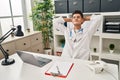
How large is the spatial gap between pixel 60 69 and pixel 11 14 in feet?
7.72

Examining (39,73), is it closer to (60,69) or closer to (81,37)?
(60,69)

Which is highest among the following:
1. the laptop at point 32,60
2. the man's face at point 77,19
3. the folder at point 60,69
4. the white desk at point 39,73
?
the man's face at point 77,19

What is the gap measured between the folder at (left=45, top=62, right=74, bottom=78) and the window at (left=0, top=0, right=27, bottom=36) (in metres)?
1.73

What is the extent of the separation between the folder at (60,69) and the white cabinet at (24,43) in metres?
1.03

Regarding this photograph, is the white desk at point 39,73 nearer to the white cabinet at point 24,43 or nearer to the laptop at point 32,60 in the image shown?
the laptop at point 32,60

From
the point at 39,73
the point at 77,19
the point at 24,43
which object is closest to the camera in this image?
the point at 39,73

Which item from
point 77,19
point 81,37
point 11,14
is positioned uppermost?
point 11,14

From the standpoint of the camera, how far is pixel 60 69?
1.26 m

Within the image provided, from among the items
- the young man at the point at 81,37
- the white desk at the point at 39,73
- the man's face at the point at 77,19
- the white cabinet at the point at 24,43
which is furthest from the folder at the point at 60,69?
the white cabinet at the point at 24,43

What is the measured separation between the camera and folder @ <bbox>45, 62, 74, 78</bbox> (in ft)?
3.85

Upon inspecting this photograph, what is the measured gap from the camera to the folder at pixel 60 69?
3.85 feet

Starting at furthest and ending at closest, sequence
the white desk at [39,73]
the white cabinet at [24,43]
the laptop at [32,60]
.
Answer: the white cabinet at [24,43]
the laptop at [32,60]
the white desk at [39,73]

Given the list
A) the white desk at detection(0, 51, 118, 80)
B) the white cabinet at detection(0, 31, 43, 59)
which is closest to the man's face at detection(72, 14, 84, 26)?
the white desk at detection(0, 51, 118, 80)

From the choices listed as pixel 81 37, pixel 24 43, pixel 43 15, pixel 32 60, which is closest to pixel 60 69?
pixel 32 60
